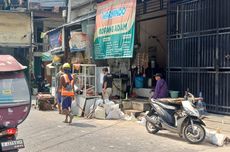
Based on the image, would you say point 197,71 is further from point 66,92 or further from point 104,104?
point 66,92

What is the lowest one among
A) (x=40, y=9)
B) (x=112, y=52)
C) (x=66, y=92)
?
(x=66, y=92)

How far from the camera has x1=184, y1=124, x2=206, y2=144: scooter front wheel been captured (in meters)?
9.05

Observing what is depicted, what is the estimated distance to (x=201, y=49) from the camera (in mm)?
12438

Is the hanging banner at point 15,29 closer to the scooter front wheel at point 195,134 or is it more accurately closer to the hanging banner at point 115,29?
the hanging banner at point 115,29

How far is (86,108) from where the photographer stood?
14.2m

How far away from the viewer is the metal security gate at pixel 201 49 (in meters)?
11.6

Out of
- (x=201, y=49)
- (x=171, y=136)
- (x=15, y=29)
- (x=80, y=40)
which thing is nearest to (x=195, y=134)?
(x=171, y=136)

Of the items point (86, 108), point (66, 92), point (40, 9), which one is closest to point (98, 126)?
point (66, 92)

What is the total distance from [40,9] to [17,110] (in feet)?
89.3

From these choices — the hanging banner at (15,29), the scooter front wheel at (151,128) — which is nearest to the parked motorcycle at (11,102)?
the scooter front wheel at (151,128)

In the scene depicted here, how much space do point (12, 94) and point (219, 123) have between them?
21.9ft

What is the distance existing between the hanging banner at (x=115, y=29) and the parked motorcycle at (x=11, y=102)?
8.08 m

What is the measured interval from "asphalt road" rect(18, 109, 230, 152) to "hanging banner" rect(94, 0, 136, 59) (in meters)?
3.16

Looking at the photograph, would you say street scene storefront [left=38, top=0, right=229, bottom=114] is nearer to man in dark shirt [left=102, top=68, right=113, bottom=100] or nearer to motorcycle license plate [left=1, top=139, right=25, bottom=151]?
man in dark shirt [left=102, top=68, right=113, bottom=100]
